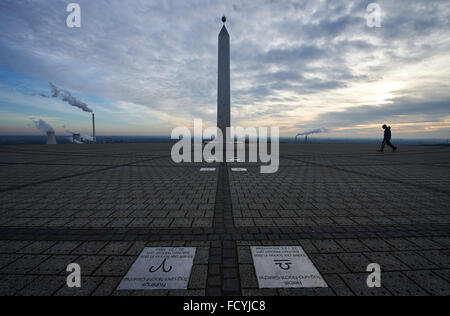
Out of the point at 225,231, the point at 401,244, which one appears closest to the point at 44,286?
the point at 225,231

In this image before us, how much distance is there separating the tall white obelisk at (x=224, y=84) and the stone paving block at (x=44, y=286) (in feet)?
59.3

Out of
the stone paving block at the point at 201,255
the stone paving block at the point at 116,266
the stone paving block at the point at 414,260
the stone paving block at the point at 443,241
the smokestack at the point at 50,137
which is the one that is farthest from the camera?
the smokestack at the point at 50,137

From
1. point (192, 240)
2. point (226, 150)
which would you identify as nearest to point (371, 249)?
point (192, 240)

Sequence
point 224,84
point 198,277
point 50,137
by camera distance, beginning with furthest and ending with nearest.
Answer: point 50,137 → point 224,84 → point 198,277

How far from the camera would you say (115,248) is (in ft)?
9.89

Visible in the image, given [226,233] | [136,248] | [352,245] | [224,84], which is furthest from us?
[224,84]

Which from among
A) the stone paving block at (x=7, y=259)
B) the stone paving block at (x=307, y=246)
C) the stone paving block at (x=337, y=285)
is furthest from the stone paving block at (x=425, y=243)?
the stone paving block at (x=7, y=259)

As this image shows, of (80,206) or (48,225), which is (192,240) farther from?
(80,206)

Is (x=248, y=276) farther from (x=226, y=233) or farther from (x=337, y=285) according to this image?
(x=226, y=233)

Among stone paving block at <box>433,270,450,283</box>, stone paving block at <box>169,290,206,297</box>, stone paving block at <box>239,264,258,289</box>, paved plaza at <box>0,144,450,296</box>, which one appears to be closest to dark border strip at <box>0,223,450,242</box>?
paved plaza at <box>0,144,450,296</box>

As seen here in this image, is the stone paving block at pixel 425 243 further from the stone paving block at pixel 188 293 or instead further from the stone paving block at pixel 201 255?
the stone paving block at pixel 188 293

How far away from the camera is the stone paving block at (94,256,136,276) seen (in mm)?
2465

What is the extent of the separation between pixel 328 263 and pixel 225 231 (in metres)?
1.61

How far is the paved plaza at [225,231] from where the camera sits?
2.32 metres
